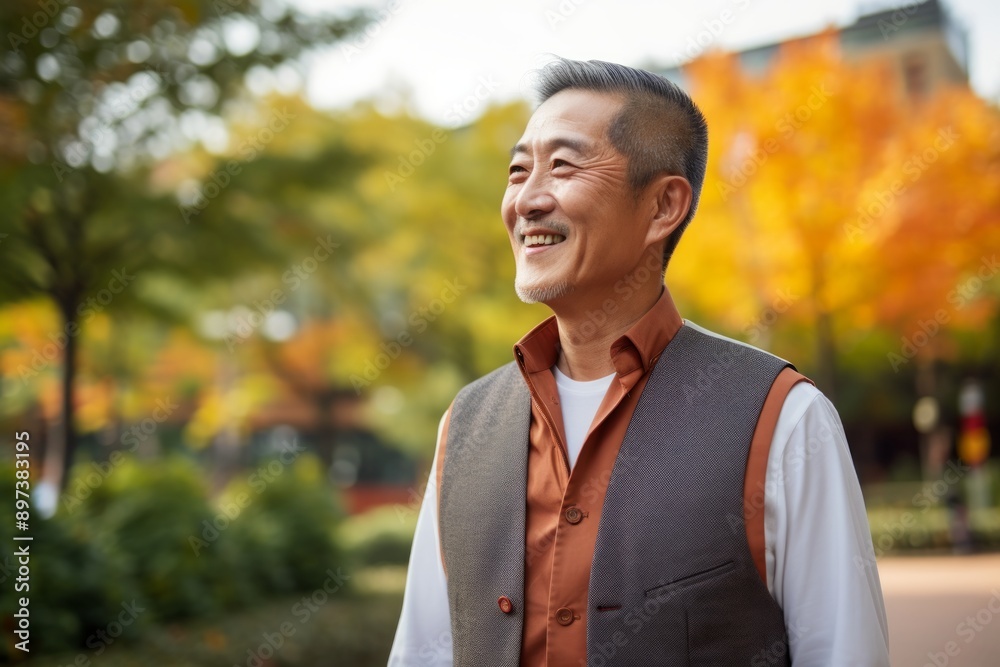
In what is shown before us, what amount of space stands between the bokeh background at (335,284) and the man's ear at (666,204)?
493cm

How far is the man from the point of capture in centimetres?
164

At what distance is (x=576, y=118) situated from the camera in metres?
1.93

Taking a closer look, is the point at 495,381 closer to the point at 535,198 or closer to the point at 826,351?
the point at 535,198

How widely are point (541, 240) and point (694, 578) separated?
2.44 ft

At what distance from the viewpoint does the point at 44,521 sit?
6078mm

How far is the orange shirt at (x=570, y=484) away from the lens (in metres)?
1.72

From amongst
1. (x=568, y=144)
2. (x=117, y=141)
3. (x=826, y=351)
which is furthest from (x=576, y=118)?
(x=826, y=351)

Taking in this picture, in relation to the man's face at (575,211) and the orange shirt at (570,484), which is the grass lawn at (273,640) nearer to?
the orange shirt at (570,484)

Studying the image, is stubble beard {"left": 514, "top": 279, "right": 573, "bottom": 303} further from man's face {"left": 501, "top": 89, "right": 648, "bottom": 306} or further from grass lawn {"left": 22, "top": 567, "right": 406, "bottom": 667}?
grass lawn {"left": 22, "top": 567, "right": 406, "bottom": 667}

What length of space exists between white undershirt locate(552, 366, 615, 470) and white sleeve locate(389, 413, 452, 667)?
0.39 meters

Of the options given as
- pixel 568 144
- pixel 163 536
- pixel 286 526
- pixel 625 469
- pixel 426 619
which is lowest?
pixel 286 526

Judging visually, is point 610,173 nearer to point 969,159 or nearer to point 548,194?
point 548,194

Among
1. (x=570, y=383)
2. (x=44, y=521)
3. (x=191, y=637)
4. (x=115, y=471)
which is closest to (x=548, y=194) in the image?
(x=570, y=383)

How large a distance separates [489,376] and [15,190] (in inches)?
242
